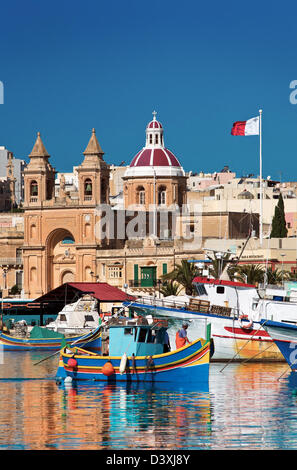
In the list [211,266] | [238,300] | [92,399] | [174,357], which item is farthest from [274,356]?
[211,266]

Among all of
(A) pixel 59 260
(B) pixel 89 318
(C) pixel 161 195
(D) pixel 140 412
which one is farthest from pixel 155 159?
(D) pixel 140 412

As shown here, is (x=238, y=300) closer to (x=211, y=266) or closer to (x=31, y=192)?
(x=211, y=266)

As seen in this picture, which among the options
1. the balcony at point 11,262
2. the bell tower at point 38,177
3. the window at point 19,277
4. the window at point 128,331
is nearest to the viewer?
the window at point 128,331

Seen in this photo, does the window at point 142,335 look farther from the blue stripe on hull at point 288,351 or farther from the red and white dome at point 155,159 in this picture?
the red and white dome at point 155,159

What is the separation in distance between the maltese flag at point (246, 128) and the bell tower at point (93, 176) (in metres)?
28.7

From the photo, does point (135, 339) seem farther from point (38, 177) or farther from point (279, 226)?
point (38, 177)

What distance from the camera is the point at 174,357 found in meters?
41.7

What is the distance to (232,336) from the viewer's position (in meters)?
52.5

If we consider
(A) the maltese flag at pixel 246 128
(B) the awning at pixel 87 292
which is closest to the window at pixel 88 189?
(B) the awning at pixel 87 292

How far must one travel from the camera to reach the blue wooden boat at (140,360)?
41.6 metres

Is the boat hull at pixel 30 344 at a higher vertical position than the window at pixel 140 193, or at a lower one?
lower

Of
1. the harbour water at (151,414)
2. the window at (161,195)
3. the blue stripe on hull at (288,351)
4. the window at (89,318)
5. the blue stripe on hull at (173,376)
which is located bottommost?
the harbour water at (151,414)

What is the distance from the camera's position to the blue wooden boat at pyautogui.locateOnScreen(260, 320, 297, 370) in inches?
A: 1796
